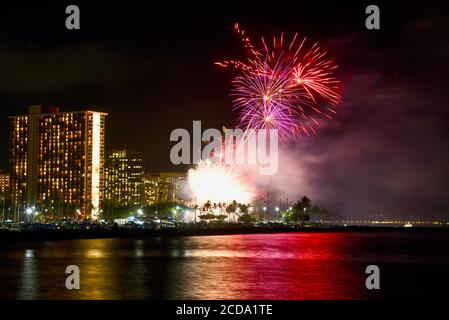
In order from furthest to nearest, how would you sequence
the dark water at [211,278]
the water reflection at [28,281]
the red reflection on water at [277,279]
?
the red reflection on water at [277,279] < the dark water at [211,278] < the water reflection at [28,281]

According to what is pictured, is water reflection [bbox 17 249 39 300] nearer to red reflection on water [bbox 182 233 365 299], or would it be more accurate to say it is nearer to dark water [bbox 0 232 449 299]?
dark water [bbox 0 232 449 299]

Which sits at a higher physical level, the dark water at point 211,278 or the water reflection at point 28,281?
the water reflection at point 28,281

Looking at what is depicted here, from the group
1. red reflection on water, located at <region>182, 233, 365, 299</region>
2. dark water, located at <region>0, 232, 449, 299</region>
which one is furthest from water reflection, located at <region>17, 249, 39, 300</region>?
red reflection on water, located at <region>182, 233, 365, 299</region>

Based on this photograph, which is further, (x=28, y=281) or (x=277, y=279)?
(x=277, y=279)

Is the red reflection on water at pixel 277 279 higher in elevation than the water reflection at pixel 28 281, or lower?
lower

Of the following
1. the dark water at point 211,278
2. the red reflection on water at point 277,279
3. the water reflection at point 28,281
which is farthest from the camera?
the red reflection on water at point 277,279

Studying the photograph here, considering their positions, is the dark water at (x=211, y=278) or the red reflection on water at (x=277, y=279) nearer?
the dark water at (x=211, y=278)

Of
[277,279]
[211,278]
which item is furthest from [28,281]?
[277,279]

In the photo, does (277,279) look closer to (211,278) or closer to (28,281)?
(211,278)

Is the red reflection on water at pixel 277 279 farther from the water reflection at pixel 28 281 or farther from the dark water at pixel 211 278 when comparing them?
the water reflection at pixel 28 281

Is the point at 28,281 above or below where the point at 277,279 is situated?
→ above

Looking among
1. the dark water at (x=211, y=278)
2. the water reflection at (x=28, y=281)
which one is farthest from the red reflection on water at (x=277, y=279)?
the water reflection at (x=28, y=281)
